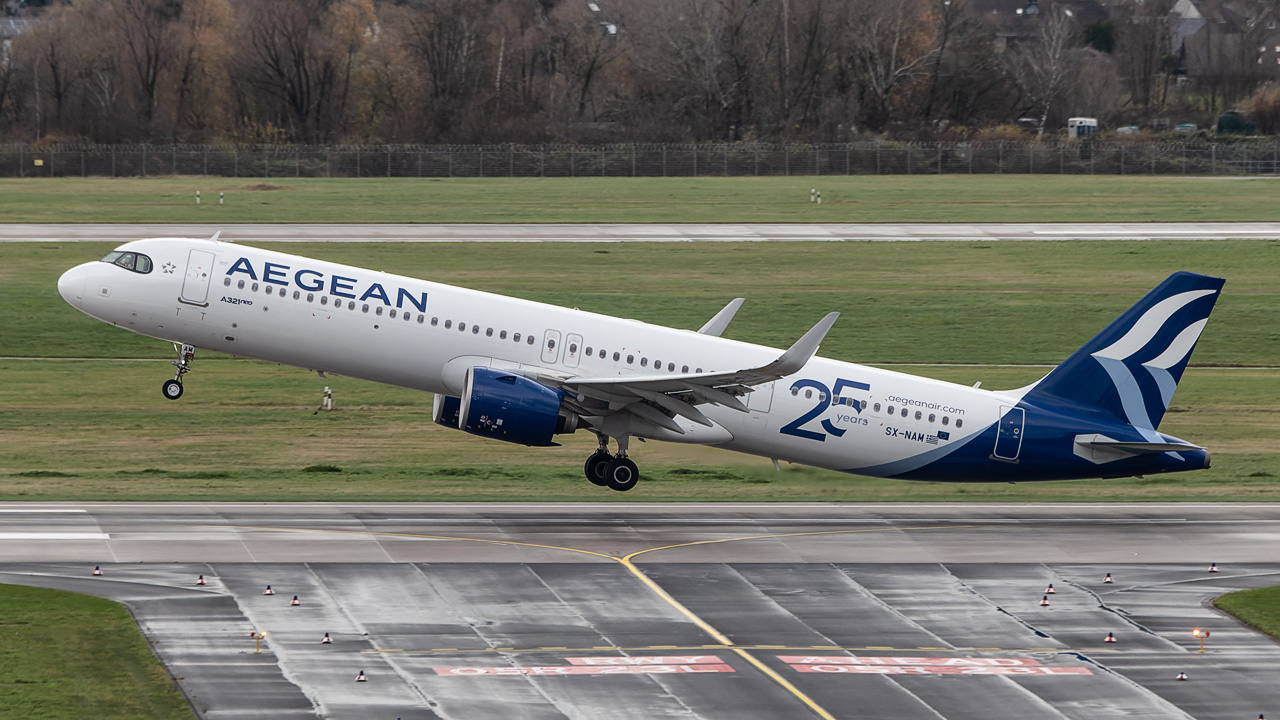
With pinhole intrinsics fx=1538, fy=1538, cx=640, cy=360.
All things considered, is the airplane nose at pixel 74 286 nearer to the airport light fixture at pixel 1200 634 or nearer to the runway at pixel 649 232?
the airport light fixture at pixel 1200 634

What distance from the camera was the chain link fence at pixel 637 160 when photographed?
397ft

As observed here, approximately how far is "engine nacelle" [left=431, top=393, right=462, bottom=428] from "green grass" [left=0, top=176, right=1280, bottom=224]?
56.0 m

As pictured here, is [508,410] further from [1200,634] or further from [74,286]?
[1200,634]

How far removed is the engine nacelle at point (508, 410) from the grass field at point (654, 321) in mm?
4981

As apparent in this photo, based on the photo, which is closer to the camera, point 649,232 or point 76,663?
point 76,663

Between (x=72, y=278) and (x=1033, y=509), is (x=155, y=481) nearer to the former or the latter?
(x=72, y=278)

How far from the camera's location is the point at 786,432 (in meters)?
41.2

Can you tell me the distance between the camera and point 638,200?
10906 cm

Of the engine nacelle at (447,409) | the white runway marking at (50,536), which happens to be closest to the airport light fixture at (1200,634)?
the engine nacelle at (447,409)

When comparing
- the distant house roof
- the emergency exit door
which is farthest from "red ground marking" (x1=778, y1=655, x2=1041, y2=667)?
the distant house roof

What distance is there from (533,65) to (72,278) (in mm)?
117166

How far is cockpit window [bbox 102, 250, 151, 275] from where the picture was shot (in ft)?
134

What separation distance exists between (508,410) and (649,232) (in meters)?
55.1

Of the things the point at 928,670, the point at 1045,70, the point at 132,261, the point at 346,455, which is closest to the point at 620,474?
the point at 346,455
